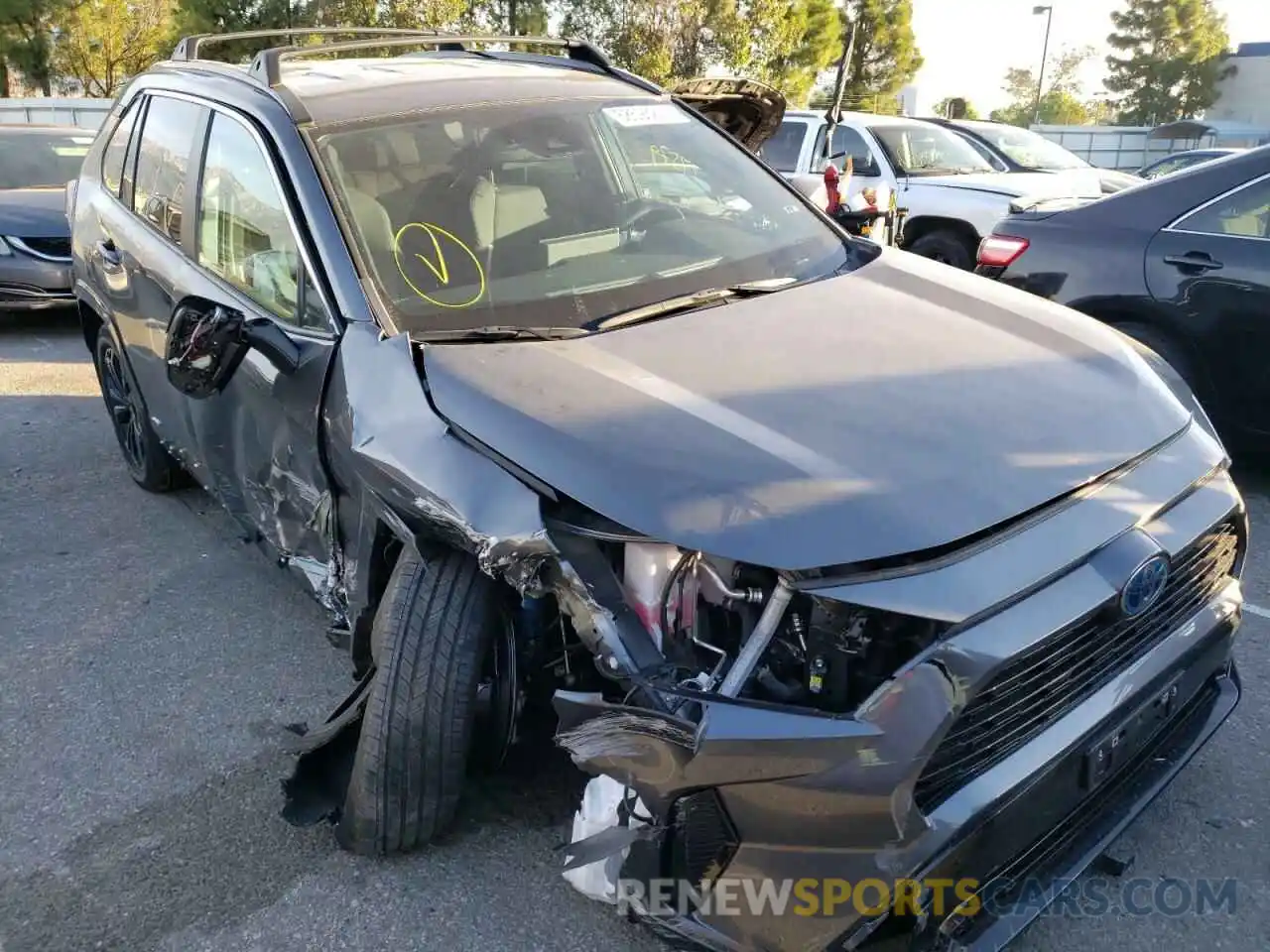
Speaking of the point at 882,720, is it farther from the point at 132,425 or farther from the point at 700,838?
the point at 132,425

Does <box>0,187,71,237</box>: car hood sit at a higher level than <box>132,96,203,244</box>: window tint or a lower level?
lower

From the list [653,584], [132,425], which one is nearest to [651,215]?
[653,584]

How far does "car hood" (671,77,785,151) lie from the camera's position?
424cm

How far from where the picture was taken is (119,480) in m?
5.18

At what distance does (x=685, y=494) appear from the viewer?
6.47 feet

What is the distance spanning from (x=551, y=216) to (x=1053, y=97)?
6987cm

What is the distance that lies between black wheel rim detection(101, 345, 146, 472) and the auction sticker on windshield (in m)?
2.59

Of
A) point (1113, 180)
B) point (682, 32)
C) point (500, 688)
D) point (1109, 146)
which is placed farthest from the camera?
point (1109, 146)

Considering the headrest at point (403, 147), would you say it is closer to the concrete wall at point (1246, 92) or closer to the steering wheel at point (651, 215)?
the steering wheel at point (651, 215)

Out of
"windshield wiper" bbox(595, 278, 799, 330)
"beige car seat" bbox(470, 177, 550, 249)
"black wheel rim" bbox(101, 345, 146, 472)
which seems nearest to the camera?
"windshield wiper" bbox(595, 278, 799, 330)

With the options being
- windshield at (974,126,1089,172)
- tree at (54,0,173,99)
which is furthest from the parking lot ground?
tree at (54,0,173,99)

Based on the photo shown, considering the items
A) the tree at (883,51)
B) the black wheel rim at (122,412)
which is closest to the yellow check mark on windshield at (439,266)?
the black wheel rim at (122,412)

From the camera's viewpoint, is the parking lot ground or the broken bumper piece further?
the parking lot ground

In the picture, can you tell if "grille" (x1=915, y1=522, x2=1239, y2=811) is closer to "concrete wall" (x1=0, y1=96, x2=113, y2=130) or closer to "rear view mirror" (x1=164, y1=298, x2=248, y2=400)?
"rear view mirror" (x1=164, y1=298, x2=248, y2=400)
